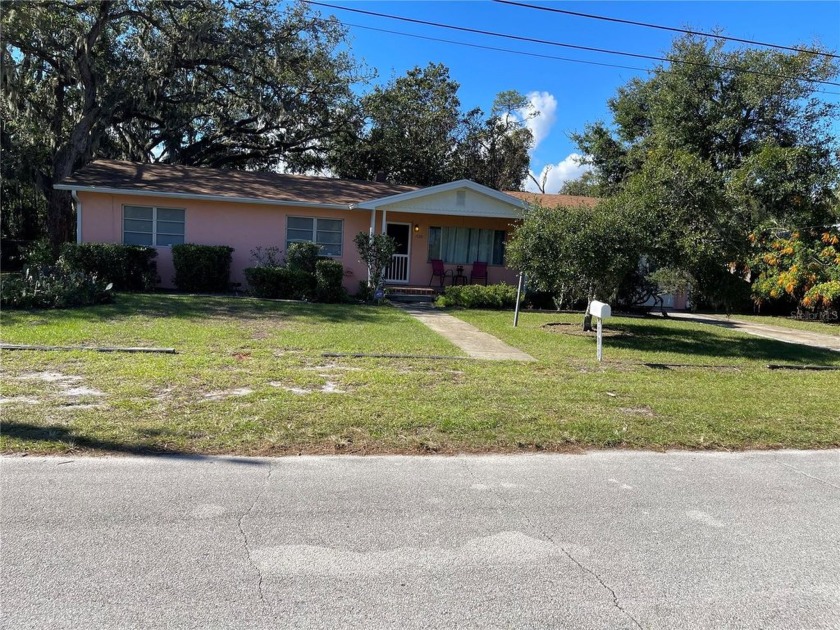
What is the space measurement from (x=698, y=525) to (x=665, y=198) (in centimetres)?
789

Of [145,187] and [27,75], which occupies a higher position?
[27,75]

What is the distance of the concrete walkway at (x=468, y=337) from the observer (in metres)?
9.18

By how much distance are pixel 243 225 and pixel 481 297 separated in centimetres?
756

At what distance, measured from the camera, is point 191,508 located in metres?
3.60

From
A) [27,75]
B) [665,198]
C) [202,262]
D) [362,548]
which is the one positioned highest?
[27,75]

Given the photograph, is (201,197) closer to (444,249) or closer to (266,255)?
(266,255)

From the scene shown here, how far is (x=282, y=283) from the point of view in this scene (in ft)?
49.5

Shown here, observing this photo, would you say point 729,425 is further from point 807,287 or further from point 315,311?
point 807,287

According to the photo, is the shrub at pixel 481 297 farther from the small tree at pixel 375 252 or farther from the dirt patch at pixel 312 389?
the dirt patch at pixel 312 389

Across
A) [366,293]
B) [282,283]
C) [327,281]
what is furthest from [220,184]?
[366,293]

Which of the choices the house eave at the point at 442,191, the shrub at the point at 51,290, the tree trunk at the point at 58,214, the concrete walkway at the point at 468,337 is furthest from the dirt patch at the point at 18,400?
the tree trunk at the point at 58,214

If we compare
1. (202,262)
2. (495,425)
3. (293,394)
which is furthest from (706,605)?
(202,262)

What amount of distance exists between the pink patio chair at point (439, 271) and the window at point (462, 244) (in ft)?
1.14

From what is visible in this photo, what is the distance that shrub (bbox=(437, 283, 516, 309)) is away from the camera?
614 inches
